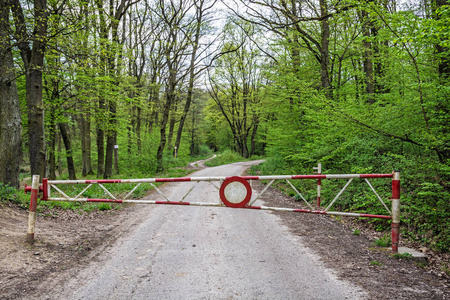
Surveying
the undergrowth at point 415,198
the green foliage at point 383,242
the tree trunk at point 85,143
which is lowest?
the green foliage at point 383,242

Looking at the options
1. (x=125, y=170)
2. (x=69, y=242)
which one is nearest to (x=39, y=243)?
(x=69, y=242)

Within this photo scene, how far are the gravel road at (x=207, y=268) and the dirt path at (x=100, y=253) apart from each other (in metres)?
0.28

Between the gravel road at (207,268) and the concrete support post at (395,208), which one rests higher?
the concrete support post at (395,208)

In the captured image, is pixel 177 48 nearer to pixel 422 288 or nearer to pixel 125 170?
pixel 125 170

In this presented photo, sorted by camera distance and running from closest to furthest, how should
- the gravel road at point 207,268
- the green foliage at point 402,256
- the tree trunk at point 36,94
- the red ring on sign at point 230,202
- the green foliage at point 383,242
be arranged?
the gravel road at point 207,268 < the green foliage at point 402,256 < the red ring on sign at point 230,202 < the green foliage at point 383,242 < the tree trunk at point 36,94

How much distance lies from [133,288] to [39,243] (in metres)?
2.72

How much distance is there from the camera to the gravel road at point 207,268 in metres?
3.35

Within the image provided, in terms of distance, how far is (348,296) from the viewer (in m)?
3.28

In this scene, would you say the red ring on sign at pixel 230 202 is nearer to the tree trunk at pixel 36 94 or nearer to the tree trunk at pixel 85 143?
the tree trunk at pixel 36 94

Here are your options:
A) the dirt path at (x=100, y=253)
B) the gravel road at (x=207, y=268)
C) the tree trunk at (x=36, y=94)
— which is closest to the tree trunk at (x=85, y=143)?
the tree trunk at (x=36, y=94)

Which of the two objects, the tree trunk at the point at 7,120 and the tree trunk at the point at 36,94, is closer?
the tree trunk at the point at 7,120

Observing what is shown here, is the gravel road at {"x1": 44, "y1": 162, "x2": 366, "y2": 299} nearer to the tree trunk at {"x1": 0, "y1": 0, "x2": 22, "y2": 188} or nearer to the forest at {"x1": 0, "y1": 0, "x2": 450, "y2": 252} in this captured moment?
the forest at {"x1": 0, "y1": 0, "x2": 450, "y2": 252}

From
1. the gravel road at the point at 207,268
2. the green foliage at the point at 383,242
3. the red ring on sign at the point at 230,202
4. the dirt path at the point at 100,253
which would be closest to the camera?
the gravel road at the point at 207,268

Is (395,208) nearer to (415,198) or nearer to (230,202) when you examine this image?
(415,198)
